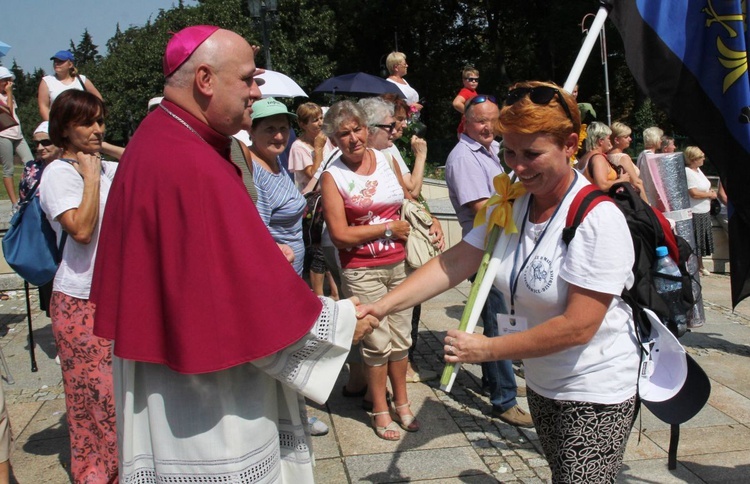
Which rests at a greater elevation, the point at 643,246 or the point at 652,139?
the point at 643,246

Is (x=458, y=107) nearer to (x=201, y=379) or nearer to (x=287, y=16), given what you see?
(x=201, y=379)

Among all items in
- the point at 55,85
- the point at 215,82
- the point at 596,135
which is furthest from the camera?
the point at 55,85

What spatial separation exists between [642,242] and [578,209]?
468mm

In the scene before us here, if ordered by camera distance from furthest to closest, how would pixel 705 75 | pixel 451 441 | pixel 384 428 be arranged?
pixel 384 428, pixel 451 441, pixel 705 75

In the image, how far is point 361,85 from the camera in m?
8.57

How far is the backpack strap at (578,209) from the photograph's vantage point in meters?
2.34

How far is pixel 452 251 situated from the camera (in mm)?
2881

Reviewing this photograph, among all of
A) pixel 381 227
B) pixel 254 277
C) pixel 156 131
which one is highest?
pixel 156 131

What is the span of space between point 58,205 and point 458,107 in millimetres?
6099

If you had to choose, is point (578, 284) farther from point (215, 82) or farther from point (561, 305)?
point (215, 82)

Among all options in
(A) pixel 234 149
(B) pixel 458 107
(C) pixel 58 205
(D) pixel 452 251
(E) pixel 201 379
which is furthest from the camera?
(B) pixel 458 107

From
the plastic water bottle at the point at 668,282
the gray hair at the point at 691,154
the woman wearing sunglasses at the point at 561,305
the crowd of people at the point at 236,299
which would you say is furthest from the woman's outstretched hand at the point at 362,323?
the gray hair at the point at 691,154

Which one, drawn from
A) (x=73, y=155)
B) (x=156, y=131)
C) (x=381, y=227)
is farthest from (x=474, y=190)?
Result: (x=156, y=131)

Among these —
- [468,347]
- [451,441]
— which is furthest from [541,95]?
A: [451,441]
